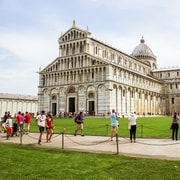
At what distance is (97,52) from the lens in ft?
202

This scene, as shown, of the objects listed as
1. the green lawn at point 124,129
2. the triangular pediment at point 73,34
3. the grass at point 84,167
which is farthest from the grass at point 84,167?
the triangular pediment at point 73,34

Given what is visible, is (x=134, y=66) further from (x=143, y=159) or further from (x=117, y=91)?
(x=143, y=159)

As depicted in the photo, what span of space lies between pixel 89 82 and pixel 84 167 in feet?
154

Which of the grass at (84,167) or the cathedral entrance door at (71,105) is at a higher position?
the cathedral entrance door at (71,105)

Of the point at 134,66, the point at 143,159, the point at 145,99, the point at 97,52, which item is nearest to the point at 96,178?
the point at 143,159

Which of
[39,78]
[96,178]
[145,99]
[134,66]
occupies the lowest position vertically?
[96,178]

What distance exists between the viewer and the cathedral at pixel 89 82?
5397cm

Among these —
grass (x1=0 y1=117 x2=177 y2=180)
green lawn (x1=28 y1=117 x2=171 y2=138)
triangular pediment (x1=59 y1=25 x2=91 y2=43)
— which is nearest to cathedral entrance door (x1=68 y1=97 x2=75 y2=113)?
triangular pediment (x1=59 y1=25 x2=91 y2=43)

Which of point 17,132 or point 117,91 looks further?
point 117,91

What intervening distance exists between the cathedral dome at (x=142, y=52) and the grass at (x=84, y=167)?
8074 cm

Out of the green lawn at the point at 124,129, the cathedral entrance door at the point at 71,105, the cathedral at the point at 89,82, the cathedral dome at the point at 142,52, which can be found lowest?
the green lawn at the point at 124,129

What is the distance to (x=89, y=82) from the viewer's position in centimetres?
5578

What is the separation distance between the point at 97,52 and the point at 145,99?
1850 centimetres

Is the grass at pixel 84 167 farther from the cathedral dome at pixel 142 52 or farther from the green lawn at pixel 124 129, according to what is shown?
the cathedral dome at pixel 142 52
